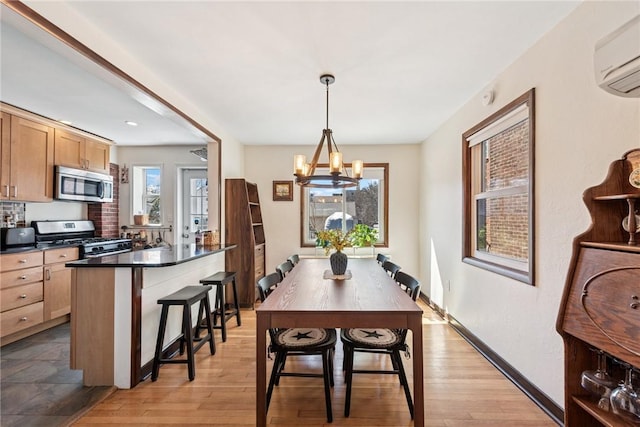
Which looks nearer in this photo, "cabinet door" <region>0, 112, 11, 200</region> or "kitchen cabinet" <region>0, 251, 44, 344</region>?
"kitchen cabinet" <region>0, 251, 44, 344</region>

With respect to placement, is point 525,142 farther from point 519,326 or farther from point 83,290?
point 83,290

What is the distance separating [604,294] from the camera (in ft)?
4.07

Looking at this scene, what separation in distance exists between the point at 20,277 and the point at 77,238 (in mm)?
1345

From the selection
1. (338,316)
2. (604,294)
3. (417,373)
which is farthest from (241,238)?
(604,294)

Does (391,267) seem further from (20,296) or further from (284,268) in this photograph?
(20,296)

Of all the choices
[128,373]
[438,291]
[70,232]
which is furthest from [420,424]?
[70,232]

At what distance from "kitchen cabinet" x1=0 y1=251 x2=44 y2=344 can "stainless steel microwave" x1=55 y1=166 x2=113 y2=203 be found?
89cm

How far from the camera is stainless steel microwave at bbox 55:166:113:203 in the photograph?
368 centimetres

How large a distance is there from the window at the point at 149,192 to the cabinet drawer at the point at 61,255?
1.56 meters

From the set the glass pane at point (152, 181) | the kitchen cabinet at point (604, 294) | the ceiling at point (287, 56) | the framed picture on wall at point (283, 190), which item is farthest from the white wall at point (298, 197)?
the kitchen cabinet at point (604, 294)

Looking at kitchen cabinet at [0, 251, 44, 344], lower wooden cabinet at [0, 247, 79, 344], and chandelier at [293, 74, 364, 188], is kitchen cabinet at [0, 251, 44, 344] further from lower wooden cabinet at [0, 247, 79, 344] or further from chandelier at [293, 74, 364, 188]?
chandelier at [293, 74, 364, 188]

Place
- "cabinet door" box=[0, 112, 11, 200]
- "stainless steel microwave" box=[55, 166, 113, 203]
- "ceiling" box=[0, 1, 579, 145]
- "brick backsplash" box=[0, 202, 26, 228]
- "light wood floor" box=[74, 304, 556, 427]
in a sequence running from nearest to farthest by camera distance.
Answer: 1. "ceiling" box=[0, 1, 579, 145]
2. "light wood floor" box=[74, 304, 556, 427]
3. "cabinet door" box=[0, 112, 11, 200]
4. "brick backsplash" box=[0, 202, 26, 228]
5. "stainless steel microwave" box=[55, 166, 113, 203]

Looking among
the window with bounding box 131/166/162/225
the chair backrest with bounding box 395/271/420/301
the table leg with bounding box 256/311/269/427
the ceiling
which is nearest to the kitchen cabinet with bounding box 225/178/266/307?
the ceiling

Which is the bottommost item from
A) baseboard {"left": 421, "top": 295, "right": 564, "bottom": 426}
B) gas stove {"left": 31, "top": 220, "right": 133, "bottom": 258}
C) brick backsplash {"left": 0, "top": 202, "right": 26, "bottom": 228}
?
baseboard {"left": 421, "top": 295, "right": 564, "bottom": 426}
